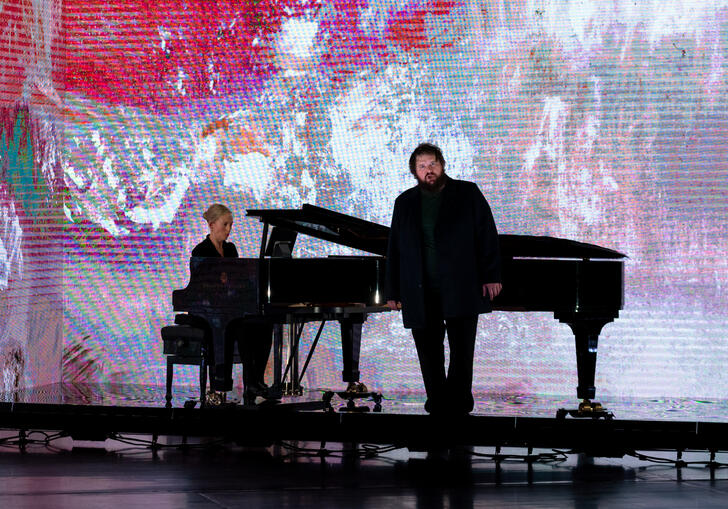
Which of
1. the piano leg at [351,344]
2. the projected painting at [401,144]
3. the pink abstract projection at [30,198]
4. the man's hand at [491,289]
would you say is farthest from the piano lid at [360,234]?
the pink abstract projection at [30,198]

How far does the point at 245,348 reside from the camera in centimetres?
593

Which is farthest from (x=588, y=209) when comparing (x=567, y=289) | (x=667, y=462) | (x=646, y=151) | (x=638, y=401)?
(x=667, y=462)

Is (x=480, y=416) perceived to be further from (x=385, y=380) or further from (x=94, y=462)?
(x=385, y=380)

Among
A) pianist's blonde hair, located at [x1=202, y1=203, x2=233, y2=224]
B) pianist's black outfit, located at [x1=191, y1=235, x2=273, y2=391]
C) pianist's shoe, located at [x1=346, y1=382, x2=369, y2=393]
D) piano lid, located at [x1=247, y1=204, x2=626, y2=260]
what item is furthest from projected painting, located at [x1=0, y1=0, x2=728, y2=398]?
piano lid, located at [x1=247, y1=204, x2=626, y2=260]

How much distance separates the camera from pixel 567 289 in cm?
546

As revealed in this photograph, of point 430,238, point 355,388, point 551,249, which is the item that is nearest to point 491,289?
point 430,238

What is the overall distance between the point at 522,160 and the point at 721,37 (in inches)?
62.1

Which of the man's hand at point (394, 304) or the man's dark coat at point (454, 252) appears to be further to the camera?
the man's hand at point (394, 304)

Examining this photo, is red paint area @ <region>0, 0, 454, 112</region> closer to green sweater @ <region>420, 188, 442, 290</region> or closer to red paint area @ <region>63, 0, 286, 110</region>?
red paint area @ <region>63, 0, 286, 110</region>

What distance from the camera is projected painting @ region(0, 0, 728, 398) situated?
25.1ft

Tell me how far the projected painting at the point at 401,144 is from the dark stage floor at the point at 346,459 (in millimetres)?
1710

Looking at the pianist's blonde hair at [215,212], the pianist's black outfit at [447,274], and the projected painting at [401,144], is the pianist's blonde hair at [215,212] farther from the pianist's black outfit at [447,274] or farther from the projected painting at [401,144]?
the projected painting at [401,144]

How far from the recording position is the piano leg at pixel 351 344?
20.7 feet

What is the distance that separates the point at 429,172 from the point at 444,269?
0.42 m
